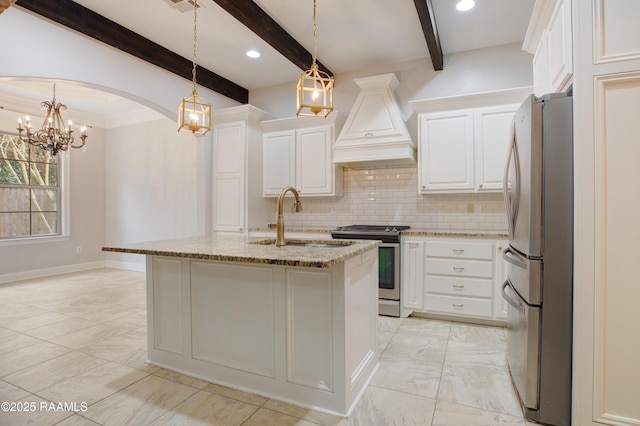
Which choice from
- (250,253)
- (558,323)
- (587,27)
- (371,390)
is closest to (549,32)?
(587,27)

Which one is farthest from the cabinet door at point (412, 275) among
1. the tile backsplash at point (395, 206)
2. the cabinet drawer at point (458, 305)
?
the tile backsplash at point (395, 206)

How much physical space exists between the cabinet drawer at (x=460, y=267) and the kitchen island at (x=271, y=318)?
4.50 feet

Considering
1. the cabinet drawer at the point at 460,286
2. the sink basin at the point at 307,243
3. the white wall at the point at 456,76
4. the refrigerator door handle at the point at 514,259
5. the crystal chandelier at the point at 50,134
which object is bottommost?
the cabinet drawer at the point at 460,286

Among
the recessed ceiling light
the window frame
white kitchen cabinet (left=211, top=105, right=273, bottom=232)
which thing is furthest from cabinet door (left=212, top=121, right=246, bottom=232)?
the window frame

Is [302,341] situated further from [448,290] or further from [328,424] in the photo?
[448,290]

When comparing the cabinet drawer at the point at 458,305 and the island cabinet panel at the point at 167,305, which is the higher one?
the island cabinet panel at the point at 167,305

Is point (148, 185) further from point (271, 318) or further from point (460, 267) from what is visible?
point (460, 267)

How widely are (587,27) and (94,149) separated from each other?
7.44 meters

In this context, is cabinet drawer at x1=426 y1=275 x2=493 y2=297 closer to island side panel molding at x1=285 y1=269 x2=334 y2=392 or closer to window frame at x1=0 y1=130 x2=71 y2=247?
island side panel molding at x1=285 y1=269 x2=334 y2=392

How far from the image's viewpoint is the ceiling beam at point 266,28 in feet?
9.34

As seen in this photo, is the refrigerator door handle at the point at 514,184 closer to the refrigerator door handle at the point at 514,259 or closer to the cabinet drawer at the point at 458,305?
the refrigerator door handle at the point at 514,259

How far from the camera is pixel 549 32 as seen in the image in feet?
7.50

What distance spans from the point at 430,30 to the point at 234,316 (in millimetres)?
3031

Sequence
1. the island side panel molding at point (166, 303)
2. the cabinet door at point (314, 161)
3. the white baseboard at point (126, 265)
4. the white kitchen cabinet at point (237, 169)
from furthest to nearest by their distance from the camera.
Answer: the white baseboard at point (126, 265) < the white kitchen cabinet at point (237, 169) < the cabinet door at point (314, 161) < the island side panel molding at point (166, 303)
